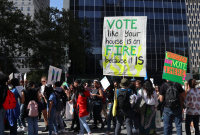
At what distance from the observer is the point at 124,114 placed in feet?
19.5

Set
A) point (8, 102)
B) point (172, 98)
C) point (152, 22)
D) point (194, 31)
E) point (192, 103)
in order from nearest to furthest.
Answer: point (8, 102)
point (172, 98)
point (192, 103)
point (152, 22)
point (194, 31)

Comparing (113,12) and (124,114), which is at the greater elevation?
(113,12)

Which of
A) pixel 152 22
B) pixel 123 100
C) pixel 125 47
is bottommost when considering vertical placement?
pixel 123 100

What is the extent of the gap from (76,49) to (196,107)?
29882 mm

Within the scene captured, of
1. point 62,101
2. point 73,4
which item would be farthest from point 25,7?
point 62,101

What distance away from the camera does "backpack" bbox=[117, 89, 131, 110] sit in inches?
233

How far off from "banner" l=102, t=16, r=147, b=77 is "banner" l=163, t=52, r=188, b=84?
75cm

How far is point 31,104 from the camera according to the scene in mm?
6383

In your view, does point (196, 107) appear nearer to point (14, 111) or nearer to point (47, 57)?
point (14, 111)

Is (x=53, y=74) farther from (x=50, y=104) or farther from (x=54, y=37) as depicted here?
(x=54, y=37)

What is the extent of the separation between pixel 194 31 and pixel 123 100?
122 metres

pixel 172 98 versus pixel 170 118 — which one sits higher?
pixel 172 98

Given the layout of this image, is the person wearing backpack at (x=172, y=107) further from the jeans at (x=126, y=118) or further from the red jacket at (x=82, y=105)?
the red jacket at (x=82, y=105)

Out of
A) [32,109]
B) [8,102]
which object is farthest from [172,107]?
[8,102]
